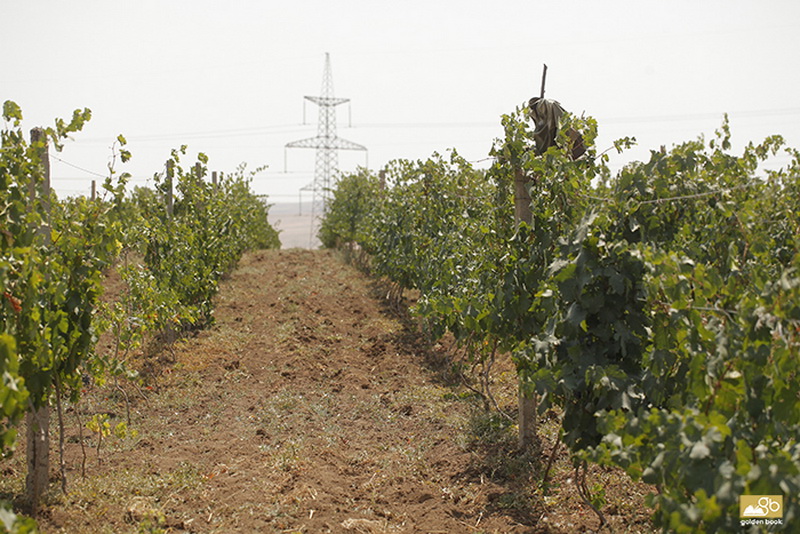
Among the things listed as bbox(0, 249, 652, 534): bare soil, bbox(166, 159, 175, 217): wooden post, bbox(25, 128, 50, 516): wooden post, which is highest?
bbox(166, 159, 175, 217): wooden post

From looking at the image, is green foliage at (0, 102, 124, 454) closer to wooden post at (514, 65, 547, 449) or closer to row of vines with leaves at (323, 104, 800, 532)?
row of vines with leaves at (323, 104, 800, 532)

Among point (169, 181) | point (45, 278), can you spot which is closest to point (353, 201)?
point (169, 181)

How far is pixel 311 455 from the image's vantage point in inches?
195

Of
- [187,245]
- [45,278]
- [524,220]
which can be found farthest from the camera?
[187,245]

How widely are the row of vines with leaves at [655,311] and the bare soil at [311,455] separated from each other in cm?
61

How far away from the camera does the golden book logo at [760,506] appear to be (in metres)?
2.07

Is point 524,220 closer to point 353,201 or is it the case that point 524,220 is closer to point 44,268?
point 44,268

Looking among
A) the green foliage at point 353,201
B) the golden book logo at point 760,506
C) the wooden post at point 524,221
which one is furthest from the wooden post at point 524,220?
the green foliage at point 353,201

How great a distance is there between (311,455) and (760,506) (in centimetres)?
348

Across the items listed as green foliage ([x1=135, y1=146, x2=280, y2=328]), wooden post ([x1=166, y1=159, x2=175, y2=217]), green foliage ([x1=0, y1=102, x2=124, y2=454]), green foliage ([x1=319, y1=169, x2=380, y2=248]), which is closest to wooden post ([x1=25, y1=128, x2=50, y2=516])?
green foliage ([x1=0, y1=102, x2=124, y2=454])

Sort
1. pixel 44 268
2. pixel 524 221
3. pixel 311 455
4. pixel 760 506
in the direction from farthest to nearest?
pixel 311 455, pixel 524 221, pixel 44 268, pixel 760 506

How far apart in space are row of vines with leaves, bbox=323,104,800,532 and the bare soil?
0.61m

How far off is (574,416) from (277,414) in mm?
3268

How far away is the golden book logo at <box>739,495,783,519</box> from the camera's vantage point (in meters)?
2.07
